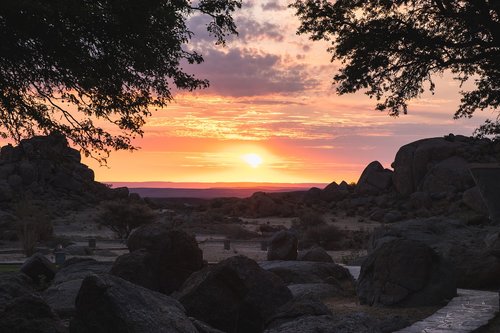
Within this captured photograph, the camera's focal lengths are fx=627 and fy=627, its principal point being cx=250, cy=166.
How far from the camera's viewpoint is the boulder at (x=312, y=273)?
1630 cm

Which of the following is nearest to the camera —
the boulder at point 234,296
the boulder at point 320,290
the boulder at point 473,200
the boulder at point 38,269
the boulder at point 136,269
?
the boulder at point 234,296

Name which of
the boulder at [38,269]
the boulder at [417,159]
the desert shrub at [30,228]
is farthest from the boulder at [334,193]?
the boulder at [38,269]

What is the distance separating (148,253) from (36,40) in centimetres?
547

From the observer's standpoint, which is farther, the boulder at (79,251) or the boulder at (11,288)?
the boulder at (79,251)

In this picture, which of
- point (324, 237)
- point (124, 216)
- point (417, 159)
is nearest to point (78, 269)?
point (324, 237)

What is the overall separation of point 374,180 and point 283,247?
44.9 meters

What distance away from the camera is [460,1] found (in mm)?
16172

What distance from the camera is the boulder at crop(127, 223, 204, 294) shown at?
15.0m

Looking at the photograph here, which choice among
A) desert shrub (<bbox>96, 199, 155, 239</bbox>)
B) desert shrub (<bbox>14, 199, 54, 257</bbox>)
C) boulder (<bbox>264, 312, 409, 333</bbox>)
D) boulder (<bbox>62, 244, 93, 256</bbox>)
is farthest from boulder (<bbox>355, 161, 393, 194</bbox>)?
boulder (<bbox>264, 312, 409, 333</bbox>)

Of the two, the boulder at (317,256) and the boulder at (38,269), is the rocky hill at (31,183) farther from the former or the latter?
the boulder at (38,269)

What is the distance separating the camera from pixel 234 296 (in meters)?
11.8

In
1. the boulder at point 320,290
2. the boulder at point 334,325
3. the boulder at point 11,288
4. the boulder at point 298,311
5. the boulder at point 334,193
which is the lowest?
the boulder at point 320,290

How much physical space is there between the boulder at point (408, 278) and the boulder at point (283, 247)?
923 centimetres

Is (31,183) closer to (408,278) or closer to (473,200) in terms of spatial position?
(473,200)
